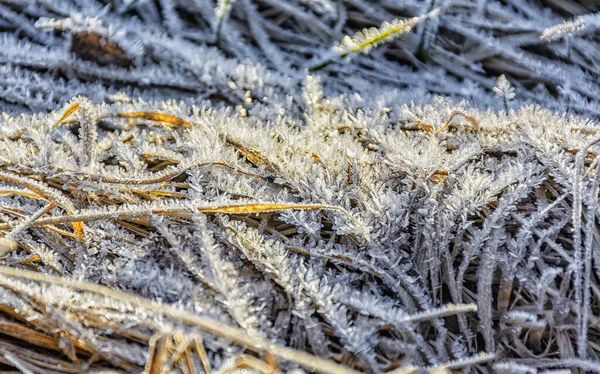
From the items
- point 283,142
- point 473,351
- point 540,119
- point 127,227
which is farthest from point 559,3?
point 127,227

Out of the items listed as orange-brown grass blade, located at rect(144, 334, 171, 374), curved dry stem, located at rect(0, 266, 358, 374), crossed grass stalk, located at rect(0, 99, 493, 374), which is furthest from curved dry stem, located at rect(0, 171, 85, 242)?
orange-brown grass blade, located at rect(144, 334, 171, 374)

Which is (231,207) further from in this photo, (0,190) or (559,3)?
(559,3)

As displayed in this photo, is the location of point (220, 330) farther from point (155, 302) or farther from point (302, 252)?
point (302, 252)

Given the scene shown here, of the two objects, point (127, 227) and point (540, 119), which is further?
point (540, 119)

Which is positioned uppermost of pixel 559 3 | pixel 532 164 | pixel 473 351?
pixel 559 3

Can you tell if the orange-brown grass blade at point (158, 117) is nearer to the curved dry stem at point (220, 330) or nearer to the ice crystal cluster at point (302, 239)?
the ice crystal cluster at point (302, 239)

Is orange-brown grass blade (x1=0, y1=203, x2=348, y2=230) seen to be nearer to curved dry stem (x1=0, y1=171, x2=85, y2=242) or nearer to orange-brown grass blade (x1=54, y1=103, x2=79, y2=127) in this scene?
curved dry stem (x1=0, y1=171, x2=85, y2=242)

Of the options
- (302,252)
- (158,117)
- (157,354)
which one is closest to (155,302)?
(157,354)

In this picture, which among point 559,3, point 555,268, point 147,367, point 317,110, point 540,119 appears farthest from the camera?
point 559,3
